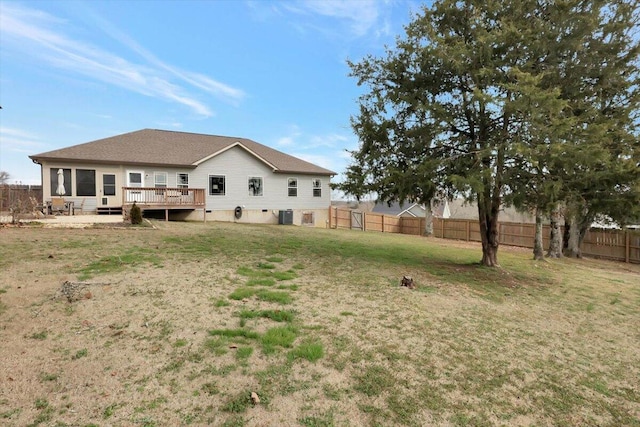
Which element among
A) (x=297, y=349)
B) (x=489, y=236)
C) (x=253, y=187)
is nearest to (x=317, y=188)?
(x=253, y=187)

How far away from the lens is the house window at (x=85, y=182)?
17.4m

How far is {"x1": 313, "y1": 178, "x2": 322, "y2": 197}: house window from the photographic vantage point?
2506 centimetres

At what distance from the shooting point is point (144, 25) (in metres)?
12.0

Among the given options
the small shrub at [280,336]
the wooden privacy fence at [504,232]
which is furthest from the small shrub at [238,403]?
the wooden privacy fence at [504,232]

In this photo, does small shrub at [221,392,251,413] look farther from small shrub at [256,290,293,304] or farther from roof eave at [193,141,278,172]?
roof eave at [193,141,278,172]

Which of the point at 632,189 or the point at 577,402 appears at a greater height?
the point at 632,189

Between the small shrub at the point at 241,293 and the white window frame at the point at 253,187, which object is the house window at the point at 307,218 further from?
the small shrub at the point at 241,293

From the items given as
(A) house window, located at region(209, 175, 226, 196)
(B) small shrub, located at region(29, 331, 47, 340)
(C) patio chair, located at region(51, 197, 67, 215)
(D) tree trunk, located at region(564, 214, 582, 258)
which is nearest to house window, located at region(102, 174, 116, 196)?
(C) patio chair, located at region(51, 197, 67, 215)

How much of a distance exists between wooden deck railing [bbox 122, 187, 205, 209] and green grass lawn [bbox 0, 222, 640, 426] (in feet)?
32.6

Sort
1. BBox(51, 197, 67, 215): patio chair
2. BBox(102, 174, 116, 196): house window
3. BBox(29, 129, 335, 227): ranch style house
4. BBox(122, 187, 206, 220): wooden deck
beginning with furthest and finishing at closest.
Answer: BBox(102, 174, 116, 196): house window
BBox(29, 129, 335, 227): ranch style house
BBox(122, 187, 206, 220): wooden deck
BBox(51, 197, 67, 215): patio chair

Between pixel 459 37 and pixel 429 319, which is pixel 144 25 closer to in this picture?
pixel 459 37

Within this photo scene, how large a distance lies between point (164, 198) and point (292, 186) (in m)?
8.97

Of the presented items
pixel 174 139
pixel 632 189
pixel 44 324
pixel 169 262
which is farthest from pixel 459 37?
pixel 174 139

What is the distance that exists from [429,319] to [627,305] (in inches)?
216
